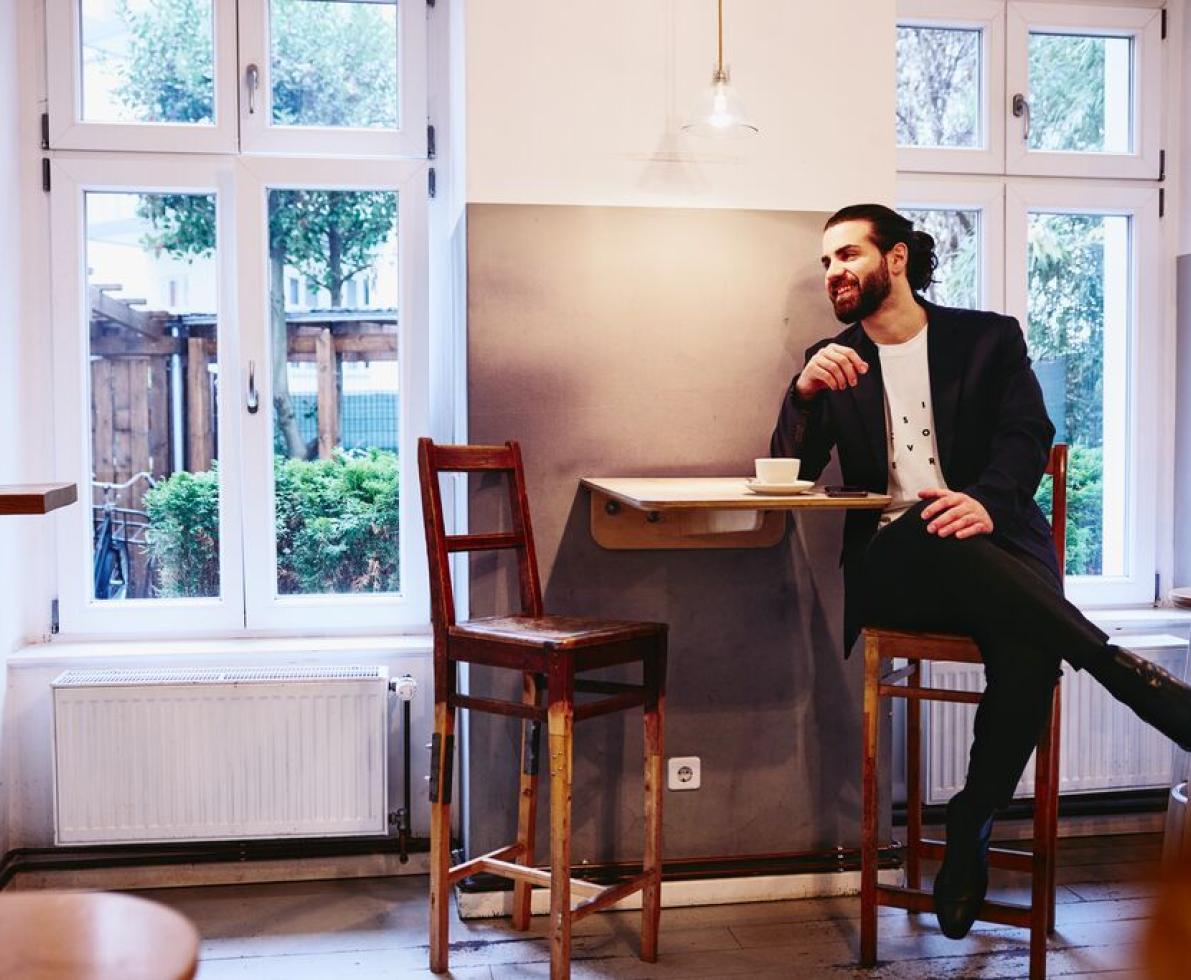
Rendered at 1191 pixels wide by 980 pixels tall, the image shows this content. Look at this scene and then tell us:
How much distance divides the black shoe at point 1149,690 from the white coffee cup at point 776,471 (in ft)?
2.25

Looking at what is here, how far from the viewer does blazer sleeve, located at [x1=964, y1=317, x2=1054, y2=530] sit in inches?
100

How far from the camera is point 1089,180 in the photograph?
3.62 metres

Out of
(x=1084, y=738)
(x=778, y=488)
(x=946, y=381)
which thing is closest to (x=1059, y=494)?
(x=946, y=381)

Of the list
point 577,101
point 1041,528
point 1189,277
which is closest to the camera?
point 1041,528

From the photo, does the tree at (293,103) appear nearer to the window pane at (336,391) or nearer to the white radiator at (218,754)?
the window pane at (336,391)

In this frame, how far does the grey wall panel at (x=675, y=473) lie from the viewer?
288cm

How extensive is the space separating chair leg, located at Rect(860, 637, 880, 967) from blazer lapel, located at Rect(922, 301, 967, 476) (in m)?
0.50

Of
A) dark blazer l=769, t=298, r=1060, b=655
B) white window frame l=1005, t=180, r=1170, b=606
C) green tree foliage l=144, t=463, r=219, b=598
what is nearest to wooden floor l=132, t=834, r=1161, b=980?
dark blazer l=769, t=298, r=1060, b=655

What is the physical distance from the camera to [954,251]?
11.8ft

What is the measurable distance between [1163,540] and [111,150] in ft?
10.6

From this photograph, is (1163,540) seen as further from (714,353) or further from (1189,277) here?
(714,353)

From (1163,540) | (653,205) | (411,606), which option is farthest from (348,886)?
(1163,540)

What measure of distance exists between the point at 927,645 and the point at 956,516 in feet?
0.93

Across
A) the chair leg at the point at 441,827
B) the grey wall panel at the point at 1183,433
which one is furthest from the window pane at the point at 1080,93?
the chair leg at the point at 441,827
